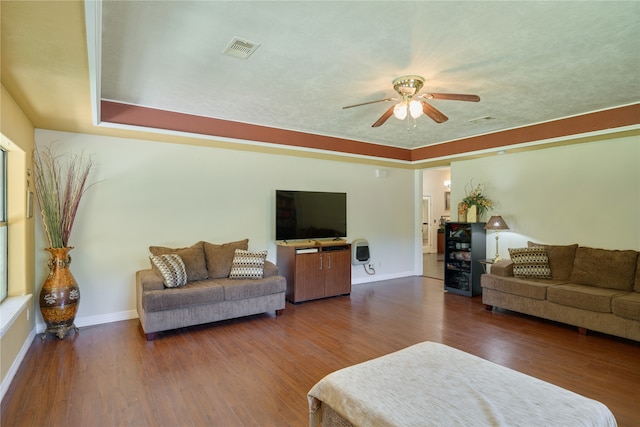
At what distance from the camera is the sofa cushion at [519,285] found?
4.28 meters

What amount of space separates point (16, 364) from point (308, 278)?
3.38 metres

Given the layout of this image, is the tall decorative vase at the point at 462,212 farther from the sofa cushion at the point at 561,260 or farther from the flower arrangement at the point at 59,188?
the flower arrangement at the point at 59,188

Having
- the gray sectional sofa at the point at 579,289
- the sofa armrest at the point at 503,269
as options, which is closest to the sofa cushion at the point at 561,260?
the gray sectional sofa at the point at 579,289

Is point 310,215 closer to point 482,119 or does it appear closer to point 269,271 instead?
point 269,271

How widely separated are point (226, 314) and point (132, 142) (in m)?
2.54

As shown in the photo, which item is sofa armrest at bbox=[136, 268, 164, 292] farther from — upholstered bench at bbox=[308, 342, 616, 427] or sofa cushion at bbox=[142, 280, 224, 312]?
upholstered bench at bbox=[308, 342, 616, 427]

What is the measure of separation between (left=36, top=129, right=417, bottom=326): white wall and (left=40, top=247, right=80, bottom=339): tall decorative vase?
422mm

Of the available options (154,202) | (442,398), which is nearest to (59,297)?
(154,202)

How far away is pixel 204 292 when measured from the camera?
13.1 feet

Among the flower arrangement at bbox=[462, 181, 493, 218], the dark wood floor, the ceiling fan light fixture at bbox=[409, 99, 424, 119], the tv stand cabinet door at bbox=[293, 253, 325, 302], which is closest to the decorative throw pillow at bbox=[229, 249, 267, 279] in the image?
the dark wood floor

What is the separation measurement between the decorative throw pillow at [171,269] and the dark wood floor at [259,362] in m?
0.58

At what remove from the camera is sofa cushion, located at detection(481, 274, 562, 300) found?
4.28m

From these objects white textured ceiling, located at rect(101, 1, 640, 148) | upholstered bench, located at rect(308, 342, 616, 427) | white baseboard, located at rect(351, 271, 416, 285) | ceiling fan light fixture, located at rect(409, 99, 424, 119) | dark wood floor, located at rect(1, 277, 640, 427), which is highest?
white textured ceiling, located at rect(101, 1, 640, 148)

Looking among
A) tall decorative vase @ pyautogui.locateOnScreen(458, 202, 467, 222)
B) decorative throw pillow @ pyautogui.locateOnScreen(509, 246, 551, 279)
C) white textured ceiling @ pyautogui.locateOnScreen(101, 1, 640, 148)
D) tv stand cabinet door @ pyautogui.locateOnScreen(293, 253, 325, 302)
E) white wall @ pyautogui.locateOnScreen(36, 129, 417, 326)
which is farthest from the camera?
tall decorative vase @ pyautogui.locateOnScreen(458, 202, 467, 222)
